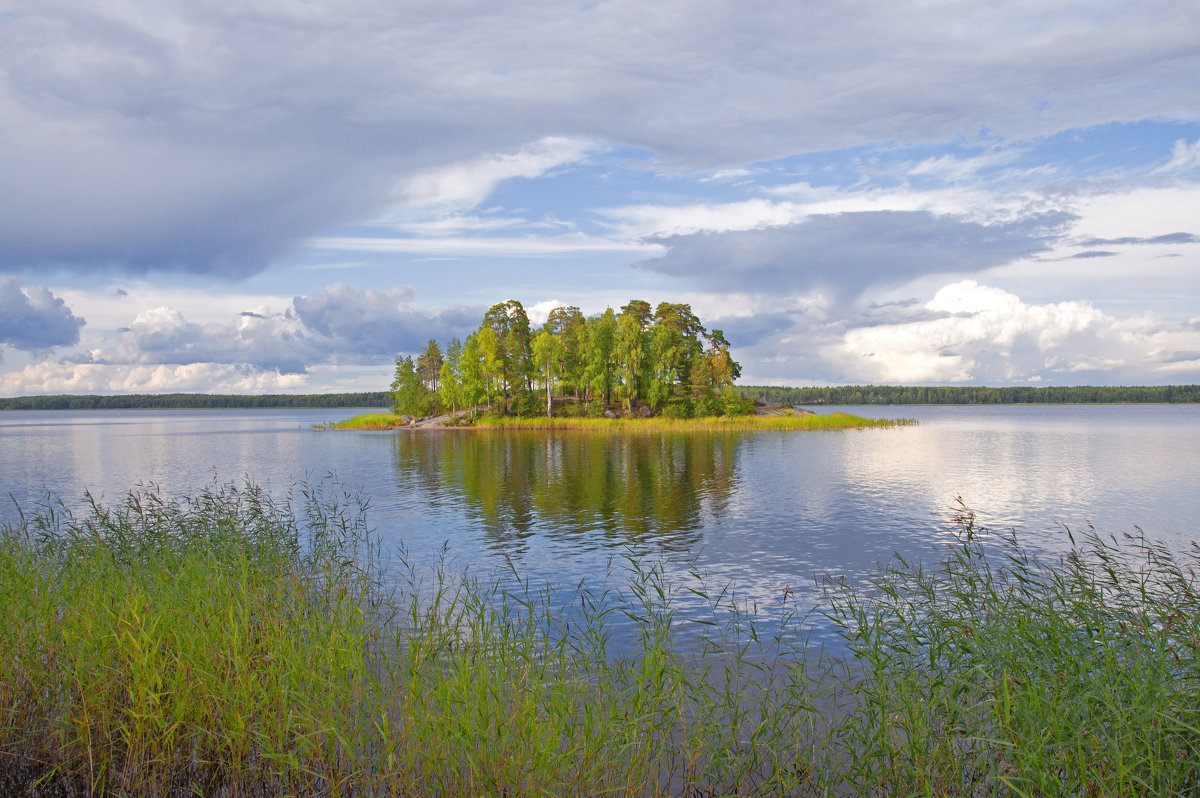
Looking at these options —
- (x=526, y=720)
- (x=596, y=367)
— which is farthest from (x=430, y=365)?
(x=526, y=720)

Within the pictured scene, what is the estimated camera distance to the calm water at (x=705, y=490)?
2112 cm

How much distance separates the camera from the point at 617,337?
3681 inches

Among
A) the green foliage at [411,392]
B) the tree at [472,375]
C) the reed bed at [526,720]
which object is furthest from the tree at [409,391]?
the reed bed at [526,720]

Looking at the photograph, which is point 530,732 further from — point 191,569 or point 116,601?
point 191,569

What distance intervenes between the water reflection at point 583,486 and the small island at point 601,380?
957 inches

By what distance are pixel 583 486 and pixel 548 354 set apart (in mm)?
60212

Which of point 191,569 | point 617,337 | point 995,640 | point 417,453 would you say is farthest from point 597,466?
point 617,337

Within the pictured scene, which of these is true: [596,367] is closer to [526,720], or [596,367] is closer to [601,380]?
[601,380]

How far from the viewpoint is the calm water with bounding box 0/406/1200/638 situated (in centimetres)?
2112

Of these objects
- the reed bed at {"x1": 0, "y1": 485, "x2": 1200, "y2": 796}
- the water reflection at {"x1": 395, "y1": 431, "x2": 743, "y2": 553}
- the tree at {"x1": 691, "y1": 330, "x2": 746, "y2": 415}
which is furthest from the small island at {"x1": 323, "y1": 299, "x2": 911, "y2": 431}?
the reed bed at {"x1": 0, "y1": 485, "x2": 1200, "y2": 796}

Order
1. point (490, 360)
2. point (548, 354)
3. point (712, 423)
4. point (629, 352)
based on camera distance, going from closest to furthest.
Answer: point (712, 423)
point (629, 352)
point (490, 360)
point (548, 354)

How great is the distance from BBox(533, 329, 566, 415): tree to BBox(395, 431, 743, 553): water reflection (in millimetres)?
28799

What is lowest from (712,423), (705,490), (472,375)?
(705,490)

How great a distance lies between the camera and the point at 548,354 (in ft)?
313
